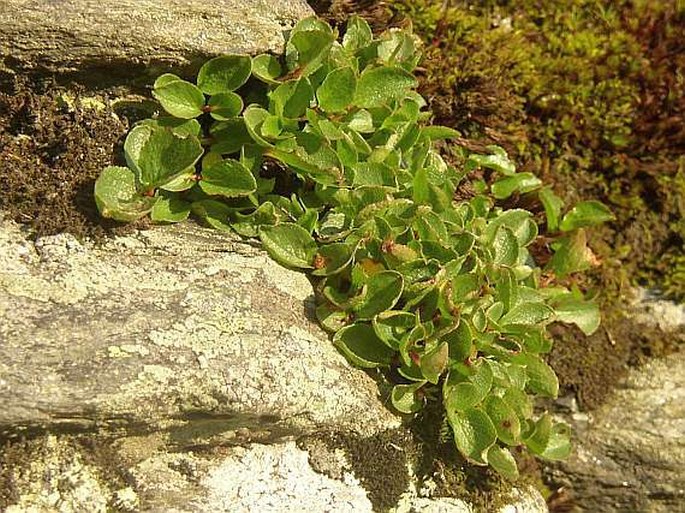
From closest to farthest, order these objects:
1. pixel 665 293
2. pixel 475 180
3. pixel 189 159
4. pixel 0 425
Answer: pixel 0 425, pixel 189 159, pixel 475 180, pixel 665 293

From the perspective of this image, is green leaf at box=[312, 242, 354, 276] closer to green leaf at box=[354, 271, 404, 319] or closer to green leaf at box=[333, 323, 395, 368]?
green leaf at box=[354, 271, 404, 319]

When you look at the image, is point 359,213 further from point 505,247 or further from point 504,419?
point 504,419

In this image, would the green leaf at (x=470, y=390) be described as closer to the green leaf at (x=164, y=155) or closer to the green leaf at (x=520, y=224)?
the green leaf at (x=520, y=224)

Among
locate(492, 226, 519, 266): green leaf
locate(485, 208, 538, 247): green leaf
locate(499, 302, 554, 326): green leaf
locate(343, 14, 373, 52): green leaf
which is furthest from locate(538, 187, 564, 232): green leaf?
locate(343, 14, 373, 52): green leaf

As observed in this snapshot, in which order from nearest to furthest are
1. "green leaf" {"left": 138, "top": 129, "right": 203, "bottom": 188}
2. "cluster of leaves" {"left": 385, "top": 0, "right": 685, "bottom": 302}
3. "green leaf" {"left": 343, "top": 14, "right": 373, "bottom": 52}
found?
"green leaf" {"left": 138, "top": 129, "right": 203, "bottom": 188}
"green leaf" {"left": 343, "top": 14, "right": 373, "bottom": 52}
"cluster of leaves" {"left": 385, "top": 0, "right": 685, "bottom": 302}

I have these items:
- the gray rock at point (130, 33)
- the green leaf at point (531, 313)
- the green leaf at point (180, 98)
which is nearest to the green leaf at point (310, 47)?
the gray rock at point (130, 33)

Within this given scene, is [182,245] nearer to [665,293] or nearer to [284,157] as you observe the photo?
[284,157]

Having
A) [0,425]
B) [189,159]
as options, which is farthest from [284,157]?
[0,425]

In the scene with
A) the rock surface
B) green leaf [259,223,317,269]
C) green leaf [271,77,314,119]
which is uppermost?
green leaf [271,77,314,119]

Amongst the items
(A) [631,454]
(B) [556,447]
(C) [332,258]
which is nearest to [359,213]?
(C) [332,258]
